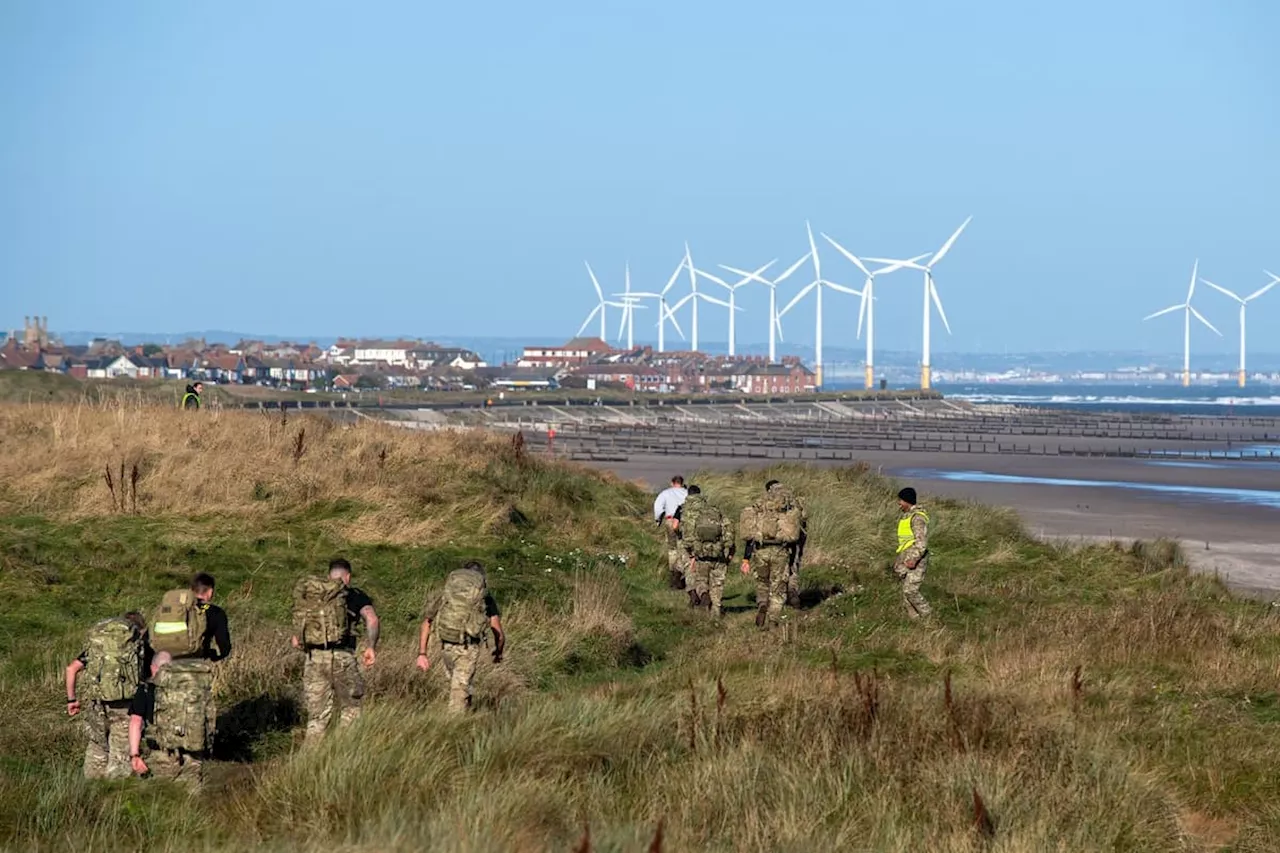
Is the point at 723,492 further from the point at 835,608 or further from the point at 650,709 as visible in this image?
the point at 650,709

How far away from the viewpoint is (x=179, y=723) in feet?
34.8

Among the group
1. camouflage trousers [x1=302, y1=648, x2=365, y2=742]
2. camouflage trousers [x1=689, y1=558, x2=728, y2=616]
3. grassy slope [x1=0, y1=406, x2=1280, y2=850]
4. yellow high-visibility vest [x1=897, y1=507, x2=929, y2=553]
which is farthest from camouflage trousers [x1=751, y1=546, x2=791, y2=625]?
camouflage trousers [x1=302, y1=648, x2=365, y2=742]

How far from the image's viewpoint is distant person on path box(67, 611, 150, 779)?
422 inches

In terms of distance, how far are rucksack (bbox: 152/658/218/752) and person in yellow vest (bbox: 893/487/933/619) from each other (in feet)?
31.7

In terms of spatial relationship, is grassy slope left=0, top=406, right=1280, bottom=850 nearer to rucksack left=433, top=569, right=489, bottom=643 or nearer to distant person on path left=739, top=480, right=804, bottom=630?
distant person on path left=739, top=480, right=804, bottom=630

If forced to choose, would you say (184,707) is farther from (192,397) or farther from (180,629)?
(192,397)

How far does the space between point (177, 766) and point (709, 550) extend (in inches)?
368

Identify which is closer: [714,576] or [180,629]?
[180,629]

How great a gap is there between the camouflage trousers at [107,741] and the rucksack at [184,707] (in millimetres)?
292

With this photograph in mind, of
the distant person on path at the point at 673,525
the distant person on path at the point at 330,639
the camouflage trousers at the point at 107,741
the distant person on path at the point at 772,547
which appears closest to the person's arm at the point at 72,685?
the camouflage trousers at the point at 107,741

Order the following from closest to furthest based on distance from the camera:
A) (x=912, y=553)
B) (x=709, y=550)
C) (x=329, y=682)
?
(x=329, y=682), (x=912, y=553), (x=709, y=550)

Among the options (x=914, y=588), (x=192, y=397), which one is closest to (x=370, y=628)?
(x=914, y=588)

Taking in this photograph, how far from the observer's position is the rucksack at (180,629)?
36.2ft

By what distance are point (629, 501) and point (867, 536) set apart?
521 cm
